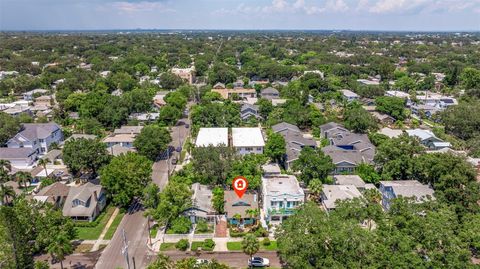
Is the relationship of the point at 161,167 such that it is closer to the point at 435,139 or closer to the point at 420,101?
the point at 435,139

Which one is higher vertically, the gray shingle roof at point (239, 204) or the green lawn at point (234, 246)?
the gray shingle roof at point (239, 204)

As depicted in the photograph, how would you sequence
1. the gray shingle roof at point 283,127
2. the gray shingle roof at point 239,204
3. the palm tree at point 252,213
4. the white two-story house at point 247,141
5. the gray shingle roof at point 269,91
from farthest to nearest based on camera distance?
the gray shingle roof at point 269,91 < the gray shingle roof at point 283,127 < the white two-story house at point 247,141 < the gray shingle roof at point 239,204 < the palm tree at point 252,213

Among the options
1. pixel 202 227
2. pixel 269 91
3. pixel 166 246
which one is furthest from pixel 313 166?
pixel 269 91

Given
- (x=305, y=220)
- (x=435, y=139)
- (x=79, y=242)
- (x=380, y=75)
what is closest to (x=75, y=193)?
(x=79, y=242)

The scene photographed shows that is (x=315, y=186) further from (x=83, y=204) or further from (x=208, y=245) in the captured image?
(x=83, y=204)

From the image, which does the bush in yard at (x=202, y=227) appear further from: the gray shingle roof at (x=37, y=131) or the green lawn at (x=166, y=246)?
the gray shingle roof at (x=37, y=131)

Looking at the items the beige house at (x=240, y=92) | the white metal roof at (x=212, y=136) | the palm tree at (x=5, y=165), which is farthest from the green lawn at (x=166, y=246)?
the beige house at (x=240, y=92)

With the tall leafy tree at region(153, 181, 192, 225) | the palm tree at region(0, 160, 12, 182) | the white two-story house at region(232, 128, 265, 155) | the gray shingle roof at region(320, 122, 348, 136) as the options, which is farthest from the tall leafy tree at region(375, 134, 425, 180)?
the palm tree at region(0, 160, 12, 182)
